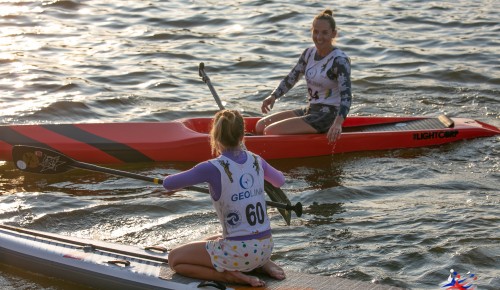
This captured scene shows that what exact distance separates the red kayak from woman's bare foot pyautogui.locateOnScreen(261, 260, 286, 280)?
321 cm

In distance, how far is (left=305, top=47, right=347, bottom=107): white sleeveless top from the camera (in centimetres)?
864

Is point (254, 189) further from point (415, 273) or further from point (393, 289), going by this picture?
point (415, 273)

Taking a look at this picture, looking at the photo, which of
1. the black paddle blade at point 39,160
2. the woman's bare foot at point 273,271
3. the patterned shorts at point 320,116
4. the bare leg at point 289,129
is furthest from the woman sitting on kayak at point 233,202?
the bare leg at point 289,129

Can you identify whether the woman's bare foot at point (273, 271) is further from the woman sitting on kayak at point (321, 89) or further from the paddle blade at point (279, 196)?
the woman sitting on kayak at point (321, 89)

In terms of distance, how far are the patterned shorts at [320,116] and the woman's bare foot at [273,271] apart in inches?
132

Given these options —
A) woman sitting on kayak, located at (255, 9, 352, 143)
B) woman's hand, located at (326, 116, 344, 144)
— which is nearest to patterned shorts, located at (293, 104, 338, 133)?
woman sitting on kayak, located at (255, 9, 352, 143)

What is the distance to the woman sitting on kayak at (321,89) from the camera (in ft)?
27.9

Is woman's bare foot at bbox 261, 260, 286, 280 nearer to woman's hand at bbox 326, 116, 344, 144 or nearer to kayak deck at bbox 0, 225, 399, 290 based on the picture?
kayak deck at bbox 0, 225, 399, 290

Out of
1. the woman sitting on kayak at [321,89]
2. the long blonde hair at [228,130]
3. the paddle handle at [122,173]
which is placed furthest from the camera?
the woman sitting on kayak at [321,89]

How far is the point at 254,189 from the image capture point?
5445 millimetres

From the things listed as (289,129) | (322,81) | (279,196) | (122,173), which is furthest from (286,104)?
(122,173)

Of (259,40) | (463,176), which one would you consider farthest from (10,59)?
(463,176)

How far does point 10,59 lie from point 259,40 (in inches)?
148

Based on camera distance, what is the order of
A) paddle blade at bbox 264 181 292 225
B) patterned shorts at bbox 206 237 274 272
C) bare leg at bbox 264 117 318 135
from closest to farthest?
patterned shorts at bbox 206 237 274 272
paddle blade at bbox 264 181 292 225
bare leg at bbox 264 117 318 135
